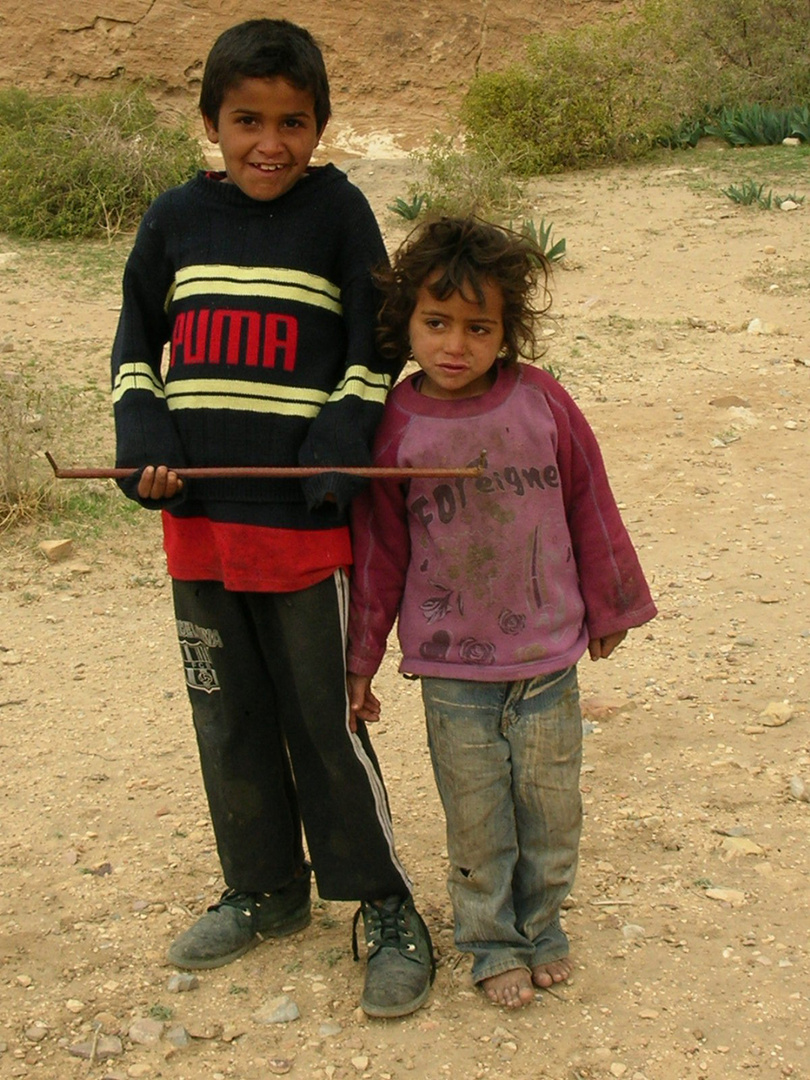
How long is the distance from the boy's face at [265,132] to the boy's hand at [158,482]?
0.49 metres

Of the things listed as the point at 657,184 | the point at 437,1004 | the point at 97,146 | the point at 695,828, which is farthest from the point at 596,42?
the point at 437,1004

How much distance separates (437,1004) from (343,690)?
62cm

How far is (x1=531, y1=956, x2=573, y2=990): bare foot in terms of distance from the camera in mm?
2520

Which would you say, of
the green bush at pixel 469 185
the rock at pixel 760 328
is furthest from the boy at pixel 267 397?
the green bush at pixel 469 185

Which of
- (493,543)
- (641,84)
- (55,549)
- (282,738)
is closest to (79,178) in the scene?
(641,84)

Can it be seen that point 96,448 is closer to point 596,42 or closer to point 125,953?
point 125,953

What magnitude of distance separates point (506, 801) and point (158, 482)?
2.74 feet

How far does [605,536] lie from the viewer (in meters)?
2.41

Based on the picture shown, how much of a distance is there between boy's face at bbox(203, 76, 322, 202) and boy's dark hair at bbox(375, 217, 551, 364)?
234mm

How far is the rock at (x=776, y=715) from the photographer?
3.52 meters

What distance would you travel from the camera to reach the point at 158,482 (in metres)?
2.21

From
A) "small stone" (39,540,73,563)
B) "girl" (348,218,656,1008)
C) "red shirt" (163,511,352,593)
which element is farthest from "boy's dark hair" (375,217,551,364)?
"small stone" (39,540,73,563)

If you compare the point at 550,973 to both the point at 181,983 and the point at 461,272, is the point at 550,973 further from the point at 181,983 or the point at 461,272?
the point at 461,272

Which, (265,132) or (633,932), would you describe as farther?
(633,932)
